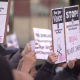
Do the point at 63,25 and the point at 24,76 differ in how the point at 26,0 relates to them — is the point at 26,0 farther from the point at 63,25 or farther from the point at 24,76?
the point at 24,76

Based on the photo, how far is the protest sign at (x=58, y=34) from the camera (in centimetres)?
355

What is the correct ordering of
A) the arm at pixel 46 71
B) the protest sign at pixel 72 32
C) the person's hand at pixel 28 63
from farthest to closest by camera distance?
the protest sign at pixel 72 32 < the arm at pixel 46 71 < the person's hand at pixel 28 63

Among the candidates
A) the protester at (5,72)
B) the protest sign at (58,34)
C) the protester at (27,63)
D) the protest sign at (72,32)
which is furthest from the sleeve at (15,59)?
the protester at (5,72)

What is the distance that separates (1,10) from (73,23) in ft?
3.68

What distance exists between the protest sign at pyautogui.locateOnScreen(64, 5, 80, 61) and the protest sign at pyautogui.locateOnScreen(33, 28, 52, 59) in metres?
0.36

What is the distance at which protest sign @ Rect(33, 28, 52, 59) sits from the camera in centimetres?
376

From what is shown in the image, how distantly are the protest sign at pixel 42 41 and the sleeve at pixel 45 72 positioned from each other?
0.59 m

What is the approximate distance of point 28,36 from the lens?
7.94 metres

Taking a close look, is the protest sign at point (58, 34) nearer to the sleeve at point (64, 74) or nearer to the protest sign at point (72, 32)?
the protest sign at point (72, 32)

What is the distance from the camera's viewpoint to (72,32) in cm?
361

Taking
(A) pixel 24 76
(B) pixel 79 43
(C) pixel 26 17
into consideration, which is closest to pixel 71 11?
(B) pixel 79 43

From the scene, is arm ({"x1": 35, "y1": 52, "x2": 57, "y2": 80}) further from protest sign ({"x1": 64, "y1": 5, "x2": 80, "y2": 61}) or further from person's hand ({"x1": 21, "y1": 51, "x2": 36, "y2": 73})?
protest sign ({"x1": 64, "y1": 5, "x2": 80, "y2": 61})

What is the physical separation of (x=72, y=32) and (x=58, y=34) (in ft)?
0.73

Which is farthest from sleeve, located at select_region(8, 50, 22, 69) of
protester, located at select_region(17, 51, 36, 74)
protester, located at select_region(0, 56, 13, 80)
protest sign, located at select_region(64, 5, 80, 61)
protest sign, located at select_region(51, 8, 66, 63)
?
protester, located at select_region(0, 56, 13, 80)
